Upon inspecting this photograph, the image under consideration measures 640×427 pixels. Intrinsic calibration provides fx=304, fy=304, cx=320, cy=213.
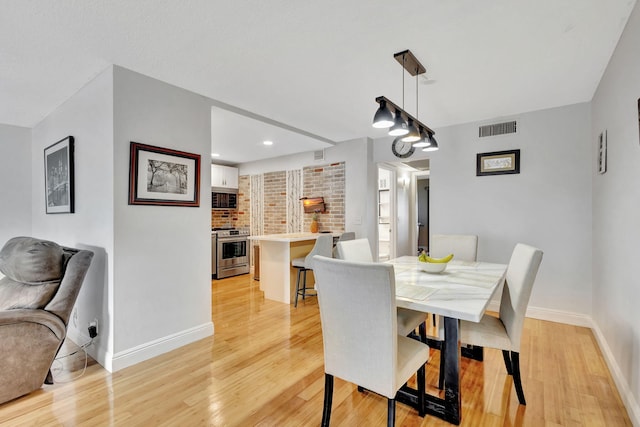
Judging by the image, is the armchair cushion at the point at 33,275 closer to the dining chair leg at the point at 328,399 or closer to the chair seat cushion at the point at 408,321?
the dining chair leg at the point at 328,399

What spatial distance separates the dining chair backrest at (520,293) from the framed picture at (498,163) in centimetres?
184

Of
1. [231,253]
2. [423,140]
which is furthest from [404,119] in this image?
[231,253]

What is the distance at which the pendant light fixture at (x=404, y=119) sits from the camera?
6.51ft

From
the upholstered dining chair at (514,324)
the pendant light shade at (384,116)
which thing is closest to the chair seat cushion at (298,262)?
the upholstered dining chair at (514,324)

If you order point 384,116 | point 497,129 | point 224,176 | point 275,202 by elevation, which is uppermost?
point 497,129

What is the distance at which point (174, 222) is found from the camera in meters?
2.66

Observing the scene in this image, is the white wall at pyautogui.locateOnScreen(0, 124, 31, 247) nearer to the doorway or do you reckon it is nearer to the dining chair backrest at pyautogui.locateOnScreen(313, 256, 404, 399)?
the dining chair backrest at pyautogui.locateOnScreen(313, 256, 404, 399)

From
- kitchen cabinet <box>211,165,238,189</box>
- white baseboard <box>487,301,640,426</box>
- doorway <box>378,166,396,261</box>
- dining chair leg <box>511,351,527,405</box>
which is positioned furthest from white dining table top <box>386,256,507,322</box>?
kitchen cabinet <box>211,165,238,189</box>

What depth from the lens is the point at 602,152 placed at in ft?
8.63

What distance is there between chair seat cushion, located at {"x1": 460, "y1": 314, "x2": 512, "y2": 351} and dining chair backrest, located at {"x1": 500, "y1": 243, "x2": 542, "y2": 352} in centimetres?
3

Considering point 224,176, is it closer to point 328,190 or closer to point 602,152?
point 328,190

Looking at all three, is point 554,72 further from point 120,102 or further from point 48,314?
point 48,314

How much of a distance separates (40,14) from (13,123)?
301cm

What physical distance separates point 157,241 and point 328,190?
298 centimetres
